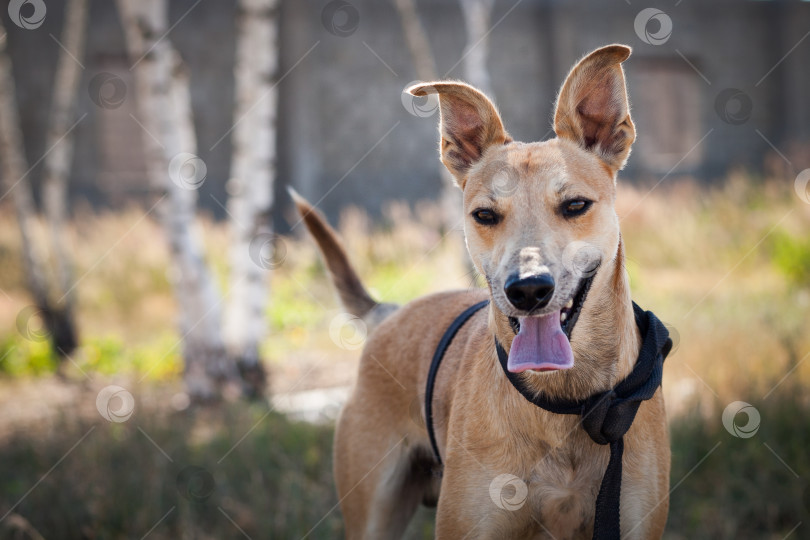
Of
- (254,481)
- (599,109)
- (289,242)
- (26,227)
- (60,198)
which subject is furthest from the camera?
(289,242)

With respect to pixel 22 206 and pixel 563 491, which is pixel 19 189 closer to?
pixel 22 206

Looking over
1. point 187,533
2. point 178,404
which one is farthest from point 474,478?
point 178,404

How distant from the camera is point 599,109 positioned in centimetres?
262

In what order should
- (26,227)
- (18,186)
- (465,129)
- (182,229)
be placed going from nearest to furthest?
(465,129) → (182,229) → (18,186) → (26,227)

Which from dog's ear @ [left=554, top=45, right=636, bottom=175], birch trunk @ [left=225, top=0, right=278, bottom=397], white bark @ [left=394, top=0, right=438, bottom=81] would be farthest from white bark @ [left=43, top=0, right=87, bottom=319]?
dog's ear @ [left=554, top=45, right=636, bottom=175]

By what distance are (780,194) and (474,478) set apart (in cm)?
1007

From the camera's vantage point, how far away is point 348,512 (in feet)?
9.96

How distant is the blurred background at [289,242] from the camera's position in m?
4.17

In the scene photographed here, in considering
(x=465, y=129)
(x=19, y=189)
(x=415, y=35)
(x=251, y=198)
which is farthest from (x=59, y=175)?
(x=465, y=129)

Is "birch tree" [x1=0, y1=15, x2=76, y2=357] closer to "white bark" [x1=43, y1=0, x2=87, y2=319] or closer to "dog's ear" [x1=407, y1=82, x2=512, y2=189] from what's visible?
"white bark" [x1=43, y1=0, x2=87, y2=319]

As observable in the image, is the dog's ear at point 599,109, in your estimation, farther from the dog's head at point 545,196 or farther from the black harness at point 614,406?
the black harness at point 614,406

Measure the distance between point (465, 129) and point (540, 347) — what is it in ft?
3.49

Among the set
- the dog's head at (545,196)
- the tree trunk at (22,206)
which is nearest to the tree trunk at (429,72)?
the dog's head at (545,196)

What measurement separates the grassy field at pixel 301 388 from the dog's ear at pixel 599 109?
806 millimetres
